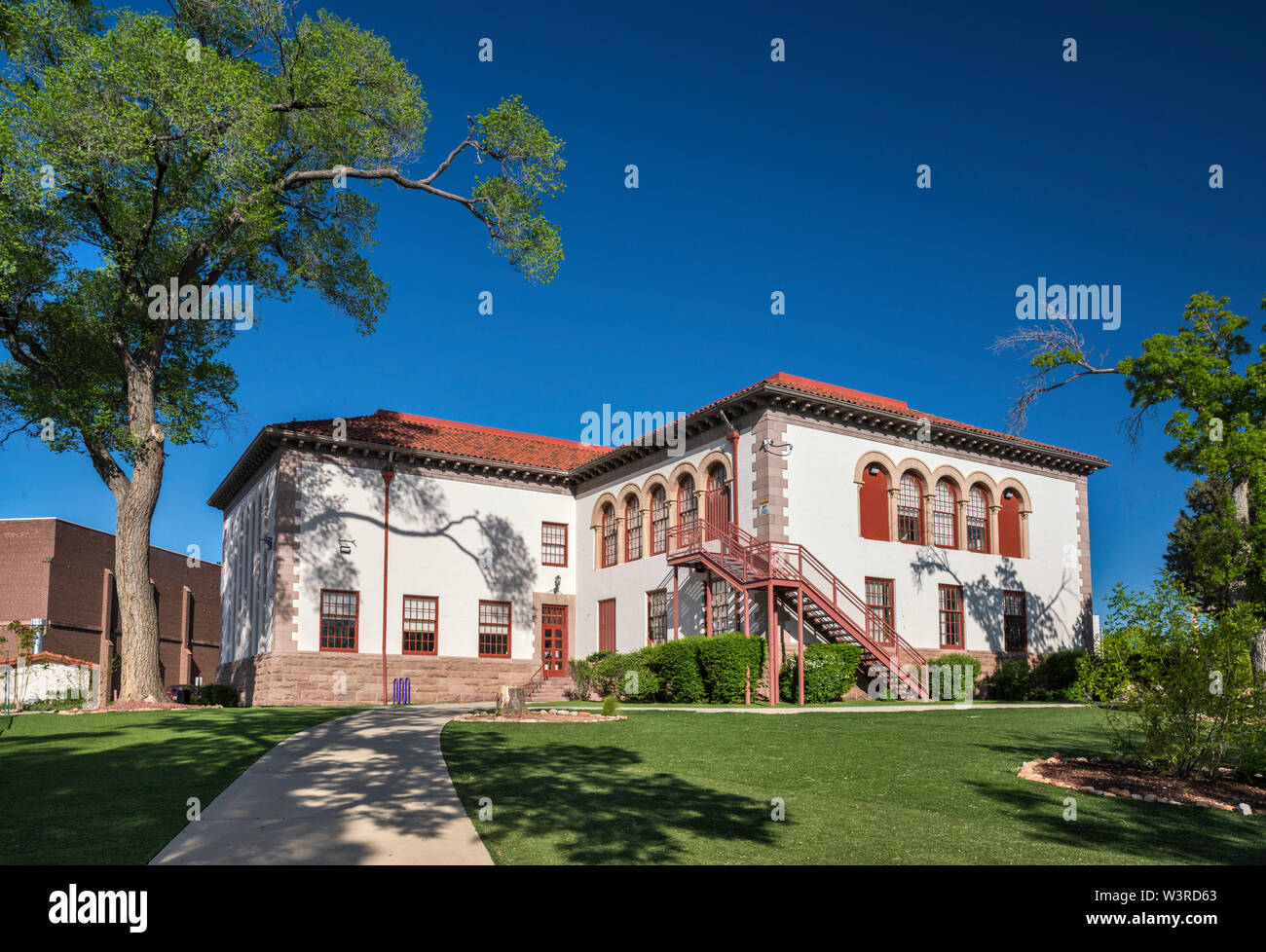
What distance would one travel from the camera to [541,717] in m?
15.6

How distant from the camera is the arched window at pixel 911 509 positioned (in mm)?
26703

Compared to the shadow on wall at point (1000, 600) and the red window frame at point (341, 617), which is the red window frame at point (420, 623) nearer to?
the red window frame at point (341, 617)

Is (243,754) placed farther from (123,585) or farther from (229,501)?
(229,501)

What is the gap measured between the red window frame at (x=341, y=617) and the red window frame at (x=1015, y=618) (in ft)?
63.0

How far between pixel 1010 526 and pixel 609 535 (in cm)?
1254

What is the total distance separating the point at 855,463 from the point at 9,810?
21532 mm

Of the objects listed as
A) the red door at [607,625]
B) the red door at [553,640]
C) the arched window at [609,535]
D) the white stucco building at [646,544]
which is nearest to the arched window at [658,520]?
the white stucco building at [646,544]

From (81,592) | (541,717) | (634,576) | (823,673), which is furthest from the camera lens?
(81,592)

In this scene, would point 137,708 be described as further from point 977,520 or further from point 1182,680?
point 977,520

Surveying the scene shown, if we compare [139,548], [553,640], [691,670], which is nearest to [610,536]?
[553,640]

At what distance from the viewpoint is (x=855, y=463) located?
84.2 feet

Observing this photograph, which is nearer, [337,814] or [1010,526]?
[337,814]

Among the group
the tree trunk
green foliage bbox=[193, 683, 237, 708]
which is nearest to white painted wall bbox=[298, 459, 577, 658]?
green foliage bbox=[193, 683, 237, 708]
